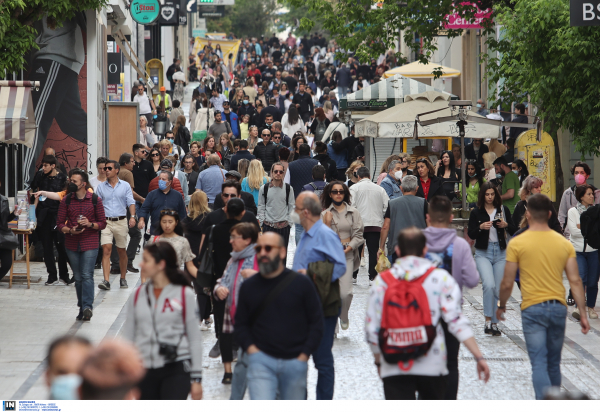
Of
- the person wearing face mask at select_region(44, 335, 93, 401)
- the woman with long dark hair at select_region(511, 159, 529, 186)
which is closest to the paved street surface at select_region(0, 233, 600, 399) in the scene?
the woman with long dark hair at select_region(511, 159, 529, 186)

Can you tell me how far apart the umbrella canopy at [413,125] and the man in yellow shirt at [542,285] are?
12.5 meters

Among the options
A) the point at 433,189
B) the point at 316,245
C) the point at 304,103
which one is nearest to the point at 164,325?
the point at 316,245

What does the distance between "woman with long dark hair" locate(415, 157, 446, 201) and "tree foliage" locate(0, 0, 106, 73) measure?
7.05 meters

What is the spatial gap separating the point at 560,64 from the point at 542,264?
857 centimetres

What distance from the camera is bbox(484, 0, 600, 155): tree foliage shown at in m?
14.4

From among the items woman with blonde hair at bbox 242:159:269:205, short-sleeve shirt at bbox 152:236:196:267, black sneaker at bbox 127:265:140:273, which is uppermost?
woman with blonde hair at bbox 242:159:269:205

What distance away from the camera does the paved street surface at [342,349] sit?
323 inches

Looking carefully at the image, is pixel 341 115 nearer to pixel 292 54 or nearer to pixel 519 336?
pixel 519 336

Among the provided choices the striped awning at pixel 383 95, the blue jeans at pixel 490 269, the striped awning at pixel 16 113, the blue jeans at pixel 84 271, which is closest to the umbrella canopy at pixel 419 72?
the striped awning at pixel 383 95

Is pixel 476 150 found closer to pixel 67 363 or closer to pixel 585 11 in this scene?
pixel 585 11

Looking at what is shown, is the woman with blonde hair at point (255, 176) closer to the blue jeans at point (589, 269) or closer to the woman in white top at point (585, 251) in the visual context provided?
the woman in white top at point (585, 251)

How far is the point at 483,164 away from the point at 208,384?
13776 millimetres

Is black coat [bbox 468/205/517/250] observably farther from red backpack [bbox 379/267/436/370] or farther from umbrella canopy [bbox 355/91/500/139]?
umbrella canopy [bbox 355/91/500/139]

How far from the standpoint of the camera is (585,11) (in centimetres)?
1006
